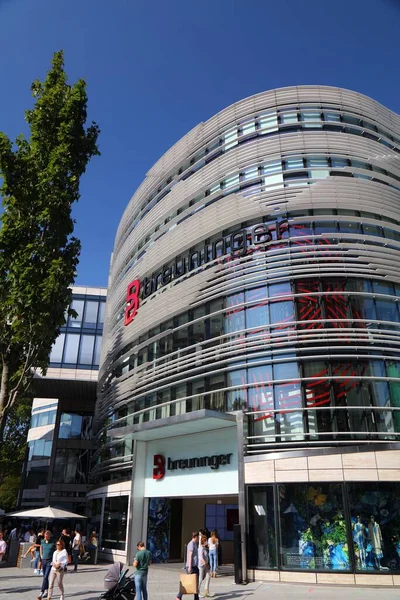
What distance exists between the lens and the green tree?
59.0 feet

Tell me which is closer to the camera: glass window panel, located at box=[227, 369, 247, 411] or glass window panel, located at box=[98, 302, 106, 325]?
glass window panel, located at box=[227, 369, 247, 411]

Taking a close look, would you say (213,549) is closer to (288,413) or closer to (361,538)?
(361,538)

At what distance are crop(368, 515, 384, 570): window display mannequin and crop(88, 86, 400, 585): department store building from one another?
0.04 metres

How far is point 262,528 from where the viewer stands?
1733 cm

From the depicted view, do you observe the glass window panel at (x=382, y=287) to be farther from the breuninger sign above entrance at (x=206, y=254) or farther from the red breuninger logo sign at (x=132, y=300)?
the red breuninger logo sign at (x=132, y=300)

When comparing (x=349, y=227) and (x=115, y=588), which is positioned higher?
(x=349, y=227)

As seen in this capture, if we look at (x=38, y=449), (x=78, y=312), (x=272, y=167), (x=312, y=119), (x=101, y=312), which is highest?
(x=78, y=312)

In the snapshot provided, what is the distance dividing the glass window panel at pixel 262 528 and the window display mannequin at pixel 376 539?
128 inches

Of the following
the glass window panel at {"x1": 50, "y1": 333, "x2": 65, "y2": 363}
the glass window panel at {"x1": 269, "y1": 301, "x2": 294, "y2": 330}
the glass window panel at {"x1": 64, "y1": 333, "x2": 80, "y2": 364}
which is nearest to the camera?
the glass window panel at {"x1": 269, "y1": 301, "x2": 294, "y2": 330}

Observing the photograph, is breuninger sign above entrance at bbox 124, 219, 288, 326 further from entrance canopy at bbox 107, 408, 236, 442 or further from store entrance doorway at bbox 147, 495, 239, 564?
store entrance doorway at bbox 147, 495, 239, 564

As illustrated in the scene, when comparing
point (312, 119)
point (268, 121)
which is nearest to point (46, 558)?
point (268, 121)

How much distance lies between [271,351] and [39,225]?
1076 centimetres

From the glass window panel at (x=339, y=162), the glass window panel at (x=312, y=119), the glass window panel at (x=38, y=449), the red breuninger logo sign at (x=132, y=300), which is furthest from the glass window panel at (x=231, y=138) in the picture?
the glass window panel at (x=38, y=449)

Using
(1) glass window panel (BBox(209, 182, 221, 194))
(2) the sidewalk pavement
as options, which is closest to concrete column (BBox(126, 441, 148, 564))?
(2) the sidewalk pavement
